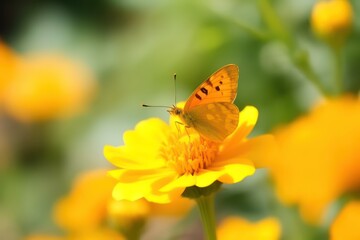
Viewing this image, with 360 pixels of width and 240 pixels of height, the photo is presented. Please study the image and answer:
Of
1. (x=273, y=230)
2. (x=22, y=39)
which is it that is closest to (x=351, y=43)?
(x=273, y=230)

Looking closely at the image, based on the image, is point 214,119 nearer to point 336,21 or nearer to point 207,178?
point 207,178

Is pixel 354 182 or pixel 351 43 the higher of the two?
pixel 351 43

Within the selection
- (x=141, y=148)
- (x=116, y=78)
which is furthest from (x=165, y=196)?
(x=116, y=78)

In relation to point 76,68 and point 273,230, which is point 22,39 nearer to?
point 76,68

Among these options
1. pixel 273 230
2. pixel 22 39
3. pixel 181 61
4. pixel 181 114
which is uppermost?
pixel 22 39

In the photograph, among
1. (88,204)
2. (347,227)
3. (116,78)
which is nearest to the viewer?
(347,227)

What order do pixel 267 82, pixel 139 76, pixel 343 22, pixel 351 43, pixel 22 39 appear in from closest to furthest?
1. pixel 343 22
2. pixel 351 43
3. pixel 267 82
4. pixel 139 76
5. pixel 22 39

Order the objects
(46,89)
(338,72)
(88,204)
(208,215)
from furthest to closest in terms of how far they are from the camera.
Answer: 1. (46,89)
2. (88,204)
3. (338,72)
4. (208,215)
